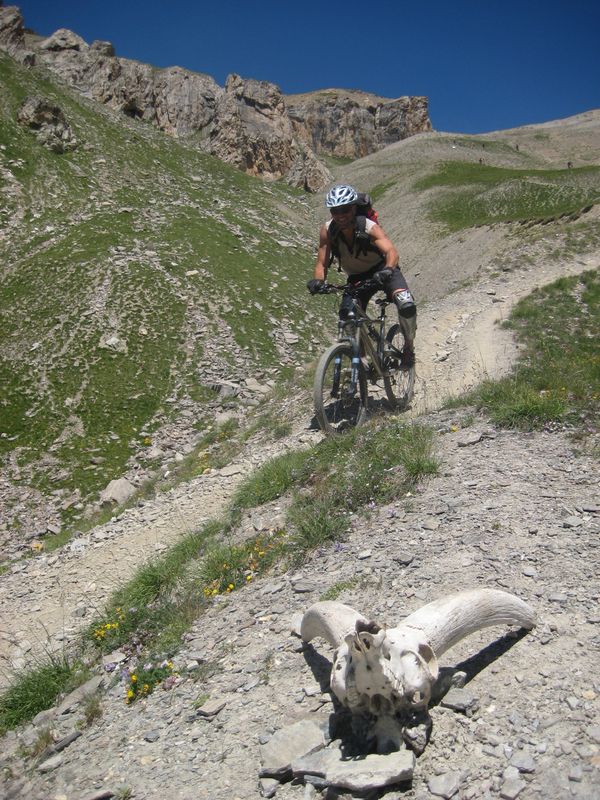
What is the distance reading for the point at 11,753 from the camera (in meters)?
5.65

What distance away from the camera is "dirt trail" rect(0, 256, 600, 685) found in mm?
8391

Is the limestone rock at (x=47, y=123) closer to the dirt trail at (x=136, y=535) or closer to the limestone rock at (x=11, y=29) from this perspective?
the limestone rock at (x=11, y=29)

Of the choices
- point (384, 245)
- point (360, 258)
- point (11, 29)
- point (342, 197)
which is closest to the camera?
point (342, 197)

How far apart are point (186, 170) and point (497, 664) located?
46601 mm

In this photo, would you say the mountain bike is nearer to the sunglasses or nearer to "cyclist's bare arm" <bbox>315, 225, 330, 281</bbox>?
"cyclist's bare arm" <bbox>315, 225, 330, 281</bbox>

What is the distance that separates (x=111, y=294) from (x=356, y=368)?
16678 mm

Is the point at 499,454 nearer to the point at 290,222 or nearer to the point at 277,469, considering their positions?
the point at 277,469

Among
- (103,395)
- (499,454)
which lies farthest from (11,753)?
(103,395)

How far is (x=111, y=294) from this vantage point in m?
23.5

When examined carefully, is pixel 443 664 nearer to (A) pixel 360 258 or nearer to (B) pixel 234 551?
(B) pixel 234 551

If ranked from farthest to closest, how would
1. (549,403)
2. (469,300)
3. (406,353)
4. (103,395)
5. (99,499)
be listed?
(103,395) → (469,300) → (99,499) → (406,353) → (549,403)

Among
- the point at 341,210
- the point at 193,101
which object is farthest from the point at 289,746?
the point at 193,101

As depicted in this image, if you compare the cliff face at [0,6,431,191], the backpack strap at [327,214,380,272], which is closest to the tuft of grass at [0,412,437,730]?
the backpack strap at [327,214,380,272]

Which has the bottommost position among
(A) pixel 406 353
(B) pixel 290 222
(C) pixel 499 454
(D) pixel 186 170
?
(C) pixel 499 454
